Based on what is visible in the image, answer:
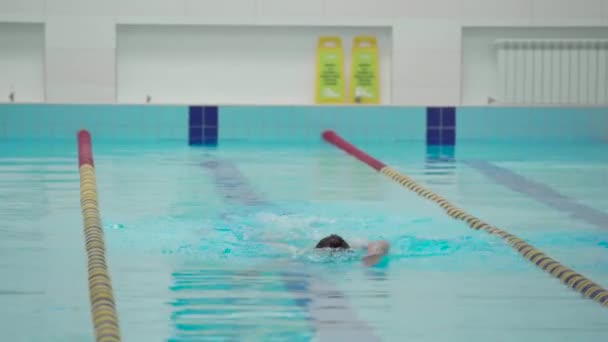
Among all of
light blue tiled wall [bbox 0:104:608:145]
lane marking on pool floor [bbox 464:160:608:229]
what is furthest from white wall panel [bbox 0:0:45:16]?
lane marking on pool floor [bbox 464:160:608:229]

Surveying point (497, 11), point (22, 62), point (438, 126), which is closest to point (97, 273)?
point (438, 126)

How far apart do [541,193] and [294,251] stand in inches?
111

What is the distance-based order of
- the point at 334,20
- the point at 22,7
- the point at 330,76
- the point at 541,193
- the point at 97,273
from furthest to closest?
the point at 330,76 → the point at 334,20 → the point at 22,7 → the point at 541,193 → the point at 97,273

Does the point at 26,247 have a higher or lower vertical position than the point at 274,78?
lower

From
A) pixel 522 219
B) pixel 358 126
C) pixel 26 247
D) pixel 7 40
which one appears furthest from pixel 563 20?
pixel 26 247

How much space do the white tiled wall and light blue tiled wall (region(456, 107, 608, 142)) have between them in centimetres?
45

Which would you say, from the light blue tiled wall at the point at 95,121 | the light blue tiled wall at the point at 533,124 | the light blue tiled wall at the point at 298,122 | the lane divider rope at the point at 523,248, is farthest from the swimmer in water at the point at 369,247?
the light blue tiled wall at the point at 533,124

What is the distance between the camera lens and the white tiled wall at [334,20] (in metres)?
12.1

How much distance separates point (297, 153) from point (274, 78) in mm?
2475

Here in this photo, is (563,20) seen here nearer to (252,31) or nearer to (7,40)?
(252,31)

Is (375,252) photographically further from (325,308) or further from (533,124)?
(533,124)

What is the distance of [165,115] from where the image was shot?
11.8 meters

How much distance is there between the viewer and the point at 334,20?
12.4 metres

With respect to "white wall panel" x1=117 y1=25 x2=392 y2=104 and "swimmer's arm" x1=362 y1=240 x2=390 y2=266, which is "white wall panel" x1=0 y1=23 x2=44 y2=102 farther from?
"swimmer's arm" x1=362 y1=240 x2=390 y2=266
